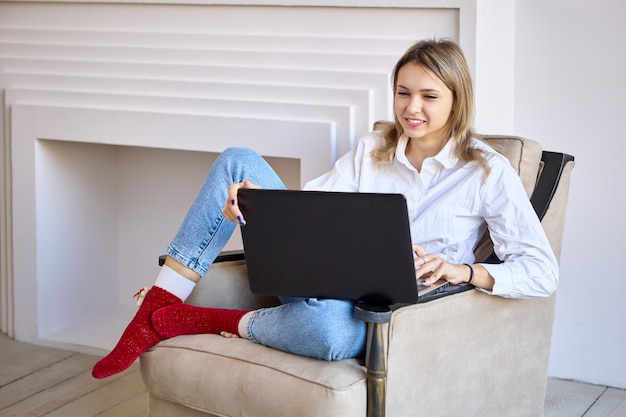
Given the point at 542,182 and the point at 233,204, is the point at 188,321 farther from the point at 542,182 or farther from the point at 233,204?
the point at 542,182

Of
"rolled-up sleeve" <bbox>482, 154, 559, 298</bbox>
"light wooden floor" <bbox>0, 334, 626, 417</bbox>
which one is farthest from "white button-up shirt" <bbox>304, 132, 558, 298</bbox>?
"light wooden floor" <bbox>0, 334, 626, 417</bbox>

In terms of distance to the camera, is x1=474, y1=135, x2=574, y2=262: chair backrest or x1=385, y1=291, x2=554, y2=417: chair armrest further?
x1=474, y1=135, x2=574, y2=262: chair backrest

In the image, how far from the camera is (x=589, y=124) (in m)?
2.64

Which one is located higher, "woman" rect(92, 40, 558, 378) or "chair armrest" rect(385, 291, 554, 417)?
"woman" rect(92, 40, 558, 378)

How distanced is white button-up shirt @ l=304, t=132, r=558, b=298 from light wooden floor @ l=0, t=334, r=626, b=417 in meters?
0.75

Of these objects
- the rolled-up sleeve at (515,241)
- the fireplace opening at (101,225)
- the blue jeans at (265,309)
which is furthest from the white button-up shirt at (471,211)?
the fireplace opening at (101,225)

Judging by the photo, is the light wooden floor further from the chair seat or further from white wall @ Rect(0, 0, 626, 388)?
the chair seat

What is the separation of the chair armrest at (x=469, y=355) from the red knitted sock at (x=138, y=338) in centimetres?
57

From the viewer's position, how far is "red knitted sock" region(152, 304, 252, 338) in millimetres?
2012

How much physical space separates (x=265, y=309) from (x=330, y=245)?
32cm

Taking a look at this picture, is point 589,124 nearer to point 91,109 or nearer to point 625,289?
point 625,289

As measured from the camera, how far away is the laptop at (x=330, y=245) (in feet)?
5.47

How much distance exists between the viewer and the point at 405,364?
179cm

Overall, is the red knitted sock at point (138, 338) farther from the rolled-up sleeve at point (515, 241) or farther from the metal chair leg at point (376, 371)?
the rolled-up sleeve at point (515, 241)
